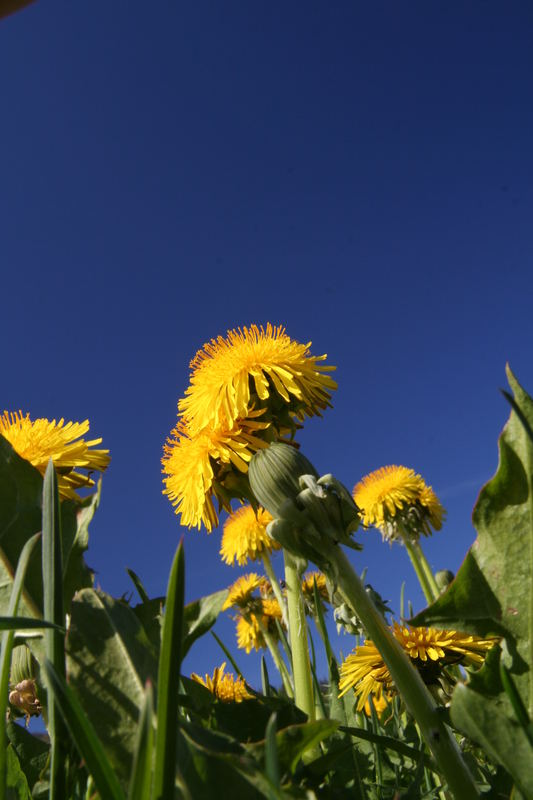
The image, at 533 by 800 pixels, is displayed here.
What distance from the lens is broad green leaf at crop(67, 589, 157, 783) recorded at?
60 centimetres

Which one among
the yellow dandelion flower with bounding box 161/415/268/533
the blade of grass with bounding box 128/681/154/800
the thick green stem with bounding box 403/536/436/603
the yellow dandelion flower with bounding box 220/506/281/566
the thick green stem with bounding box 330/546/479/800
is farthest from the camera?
the thick green stem with bounding box 403/536/436/603

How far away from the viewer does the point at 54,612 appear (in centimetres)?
59

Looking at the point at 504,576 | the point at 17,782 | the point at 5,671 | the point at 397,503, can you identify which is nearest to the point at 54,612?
the point at 5,671

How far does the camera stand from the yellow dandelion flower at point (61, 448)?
Answer: 1.25 metres

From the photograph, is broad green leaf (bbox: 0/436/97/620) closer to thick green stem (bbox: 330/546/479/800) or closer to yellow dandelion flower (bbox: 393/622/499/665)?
thick green stem (bbox: 330/546/479/800)

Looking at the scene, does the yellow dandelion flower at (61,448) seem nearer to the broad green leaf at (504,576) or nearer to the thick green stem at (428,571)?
the broad green leaf at (504,576)

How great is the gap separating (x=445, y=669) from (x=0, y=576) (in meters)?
0.98

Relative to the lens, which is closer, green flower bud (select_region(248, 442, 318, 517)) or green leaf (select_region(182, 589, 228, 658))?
green leaf (select_region(182, 589, 228, 658))

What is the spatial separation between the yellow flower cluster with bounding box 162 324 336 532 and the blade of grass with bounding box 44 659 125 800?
106 centimetres

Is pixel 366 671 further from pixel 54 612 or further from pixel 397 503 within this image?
pixel 397 503

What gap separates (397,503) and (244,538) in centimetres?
149

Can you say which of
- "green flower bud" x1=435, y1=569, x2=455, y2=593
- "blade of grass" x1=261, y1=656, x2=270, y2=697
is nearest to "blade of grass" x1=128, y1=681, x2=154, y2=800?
"blade of grass" x1=261, y1=656, x2=270, y2=697

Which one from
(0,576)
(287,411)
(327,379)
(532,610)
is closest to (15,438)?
(0,576)

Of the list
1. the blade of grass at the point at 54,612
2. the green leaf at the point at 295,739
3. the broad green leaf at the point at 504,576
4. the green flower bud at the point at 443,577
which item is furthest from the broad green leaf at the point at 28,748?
the green flower bud at the point at 443,577
